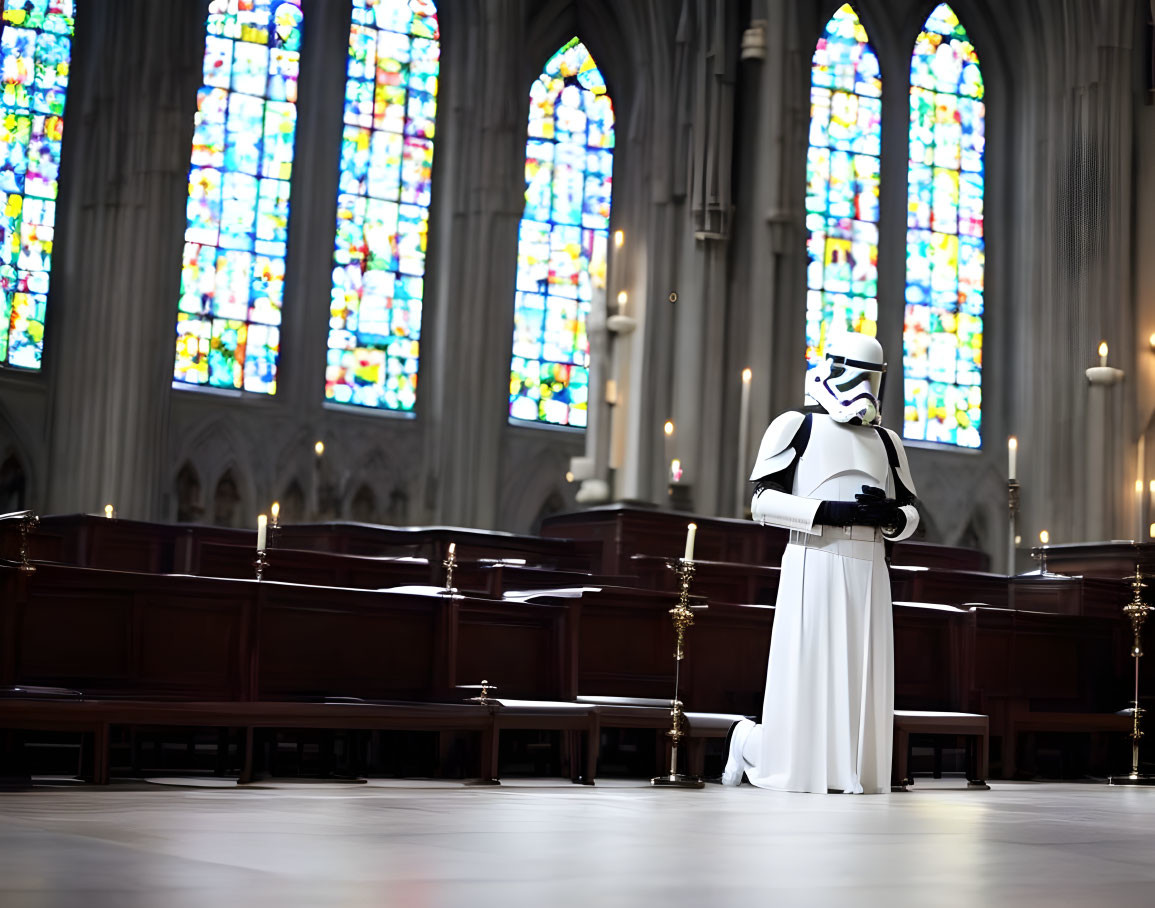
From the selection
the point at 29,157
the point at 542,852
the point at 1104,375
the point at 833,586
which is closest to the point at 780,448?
the point at 833,586

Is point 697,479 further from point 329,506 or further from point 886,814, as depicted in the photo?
point 886,814

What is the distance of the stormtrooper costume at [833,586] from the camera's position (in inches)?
287

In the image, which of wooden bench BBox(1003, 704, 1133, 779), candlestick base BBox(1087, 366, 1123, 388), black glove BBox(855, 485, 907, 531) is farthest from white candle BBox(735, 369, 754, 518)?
black glove BBox(855, 485, 907, 531)

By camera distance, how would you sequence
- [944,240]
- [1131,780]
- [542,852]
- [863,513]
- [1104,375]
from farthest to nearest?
[944,240] < [1104,375] < [1131,780] < [863,513] < [542,852]

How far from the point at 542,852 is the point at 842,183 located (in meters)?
19.2

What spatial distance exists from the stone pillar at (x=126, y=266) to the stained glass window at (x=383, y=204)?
8.10 feet

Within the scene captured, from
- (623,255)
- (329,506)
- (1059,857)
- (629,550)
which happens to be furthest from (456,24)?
(1059,857)

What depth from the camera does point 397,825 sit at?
4418mm

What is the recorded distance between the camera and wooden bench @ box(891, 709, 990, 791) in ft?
28.0

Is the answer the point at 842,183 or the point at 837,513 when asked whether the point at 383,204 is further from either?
the point at 837,513

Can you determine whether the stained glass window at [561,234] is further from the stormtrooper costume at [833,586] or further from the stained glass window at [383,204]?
the stormtrooper costume at [833,586]

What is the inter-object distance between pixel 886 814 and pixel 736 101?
15.3 m

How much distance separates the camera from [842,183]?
22.0 meters

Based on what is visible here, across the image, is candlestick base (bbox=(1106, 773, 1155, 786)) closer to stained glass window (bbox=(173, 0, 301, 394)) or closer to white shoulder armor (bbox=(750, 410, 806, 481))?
white shoulder armor (bbox=(750, 410, 806, 481))
